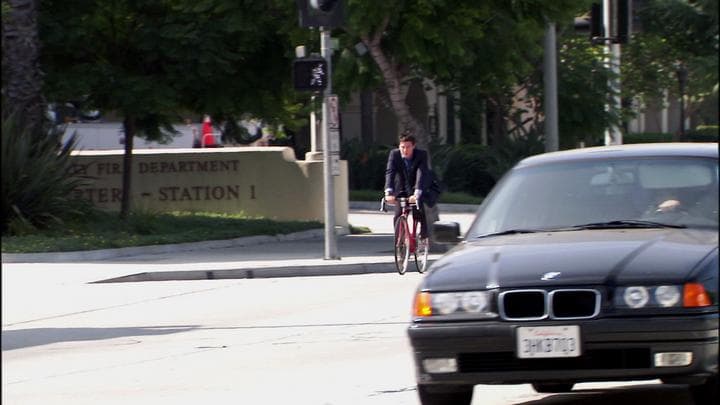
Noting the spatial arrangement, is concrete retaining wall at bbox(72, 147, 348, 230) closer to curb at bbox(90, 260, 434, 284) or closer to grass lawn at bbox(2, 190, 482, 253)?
grass lawn at bbox(2, 190, 482, 253)

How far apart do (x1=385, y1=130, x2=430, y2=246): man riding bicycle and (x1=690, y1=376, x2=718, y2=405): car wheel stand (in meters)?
10.3

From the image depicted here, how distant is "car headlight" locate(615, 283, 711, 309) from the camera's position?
7172mm

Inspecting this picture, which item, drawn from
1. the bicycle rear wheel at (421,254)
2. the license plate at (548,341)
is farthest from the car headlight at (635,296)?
the bicycle rear wheel at (421,254)

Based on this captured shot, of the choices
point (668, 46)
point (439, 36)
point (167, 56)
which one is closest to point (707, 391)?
point (439, 36)

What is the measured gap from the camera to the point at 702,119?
68438 millimetres

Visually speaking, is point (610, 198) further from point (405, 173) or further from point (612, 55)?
point (612, 55)

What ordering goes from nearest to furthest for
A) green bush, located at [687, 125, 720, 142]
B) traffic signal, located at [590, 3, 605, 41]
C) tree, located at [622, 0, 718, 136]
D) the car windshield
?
the car windshield < traffic signal, located at [590, 3, 605, 41] < tree, located at [622, 0, 718, 136] < green bush, located at [687, 125, 720, 142]

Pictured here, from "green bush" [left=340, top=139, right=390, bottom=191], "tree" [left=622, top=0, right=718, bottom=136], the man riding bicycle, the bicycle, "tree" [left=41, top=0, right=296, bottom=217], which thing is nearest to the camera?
the man riding bicycle

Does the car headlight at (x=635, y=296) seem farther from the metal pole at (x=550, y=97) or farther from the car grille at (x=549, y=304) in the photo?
the metal pole at (x=550, y=97)

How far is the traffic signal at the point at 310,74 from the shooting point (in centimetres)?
1956

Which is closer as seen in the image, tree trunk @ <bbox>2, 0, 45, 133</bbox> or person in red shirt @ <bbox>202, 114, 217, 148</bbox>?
tree trunk @ <bbox>2, 0, 45, 133</bbox>

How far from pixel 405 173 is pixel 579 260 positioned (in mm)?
10715

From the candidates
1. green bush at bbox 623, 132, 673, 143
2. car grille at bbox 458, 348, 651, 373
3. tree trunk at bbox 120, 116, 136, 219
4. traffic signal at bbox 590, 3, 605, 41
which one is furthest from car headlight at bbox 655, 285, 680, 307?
green bush at bbox 623, 132, 673, 143

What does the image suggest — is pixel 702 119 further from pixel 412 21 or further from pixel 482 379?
pixel 482 379
